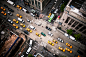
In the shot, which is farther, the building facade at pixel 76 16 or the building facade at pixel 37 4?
the building facade at pixel 37 4

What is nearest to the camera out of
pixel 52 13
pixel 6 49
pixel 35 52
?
pixel 6 49

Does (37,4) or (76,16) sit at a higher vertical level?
(76,16)

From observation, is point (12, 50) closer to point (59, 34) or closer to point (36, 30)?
point (36, 30)

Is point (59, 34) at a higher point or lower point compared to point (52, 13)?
lower

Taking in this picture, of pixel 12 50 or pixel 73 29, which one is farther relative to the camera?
pixel 73 29

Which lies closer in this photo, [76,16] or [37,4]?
[76,16]

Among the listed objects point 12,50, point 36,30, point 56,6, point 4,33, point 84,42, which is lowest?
point 12,50

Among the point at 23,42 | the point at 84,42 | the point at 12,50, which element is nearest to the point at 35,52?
the point at 23,42

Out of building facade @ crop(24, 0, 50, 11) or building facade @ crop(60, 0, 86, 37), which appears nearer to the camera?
building facade @ crop(60, 0, 86, 37)

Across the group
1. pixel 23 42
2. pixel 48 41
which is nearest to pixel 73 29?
pixel 48 41

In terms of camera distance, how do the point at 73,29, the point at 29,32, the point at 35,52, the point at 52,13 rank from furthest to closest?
the point at 52,13 → the point at 29,32 → the point at 73,29 → the point at 35,52
